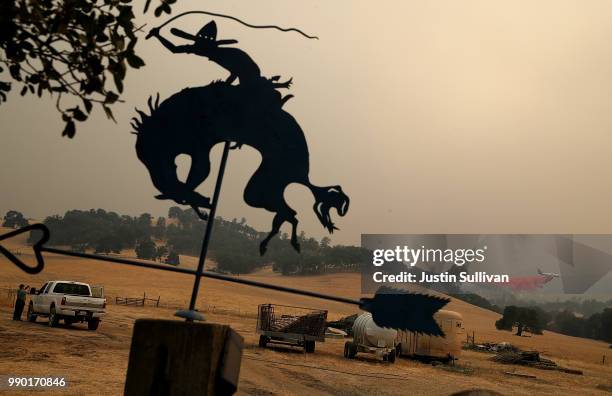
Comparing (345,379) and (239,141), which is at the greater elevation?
(239,141)

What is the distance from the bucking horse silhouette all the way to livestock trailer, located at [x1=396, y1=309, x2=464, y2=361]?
25.0 m

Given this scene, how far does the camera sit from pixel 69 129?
3.74 meters

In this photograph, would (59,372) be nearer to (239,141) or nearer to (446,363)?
(239,141)

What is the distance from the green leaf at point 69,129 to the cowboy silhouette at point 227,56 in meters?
1.11

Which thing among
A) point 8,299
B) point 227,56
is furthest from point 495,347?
point 227,56

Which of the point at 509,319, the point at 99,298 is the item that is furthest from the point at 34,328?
the point at 509,319

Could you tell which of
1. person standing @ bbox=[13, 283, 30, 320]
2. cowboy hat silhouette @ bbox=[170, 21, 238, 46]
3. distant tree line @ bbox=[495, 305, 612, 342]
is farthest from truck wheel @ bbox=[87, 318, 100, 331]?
distant tree line @ bbox=[495, 305, 612, 342]

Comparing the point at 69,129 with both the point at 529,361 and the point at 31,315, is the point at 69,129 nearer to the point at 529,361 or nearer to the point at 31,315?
the point at 31,315

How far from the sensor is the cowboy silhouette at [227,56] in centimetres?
452

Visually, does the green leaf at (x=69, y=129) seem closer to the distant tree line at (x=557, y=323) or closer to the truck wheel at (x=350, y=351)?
the truck wheel at (x=350, y=351)

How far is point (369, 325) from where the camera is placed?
2650 centimetres

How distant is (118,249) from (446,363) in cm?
8423

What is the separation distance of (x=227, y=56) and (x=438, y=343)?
26133 mm

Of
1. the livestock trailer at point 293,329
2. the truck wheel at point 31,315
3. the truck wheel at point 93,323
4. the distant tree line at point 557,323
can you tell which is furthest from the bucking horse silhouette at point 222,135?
the distant tree line at point 557,323
